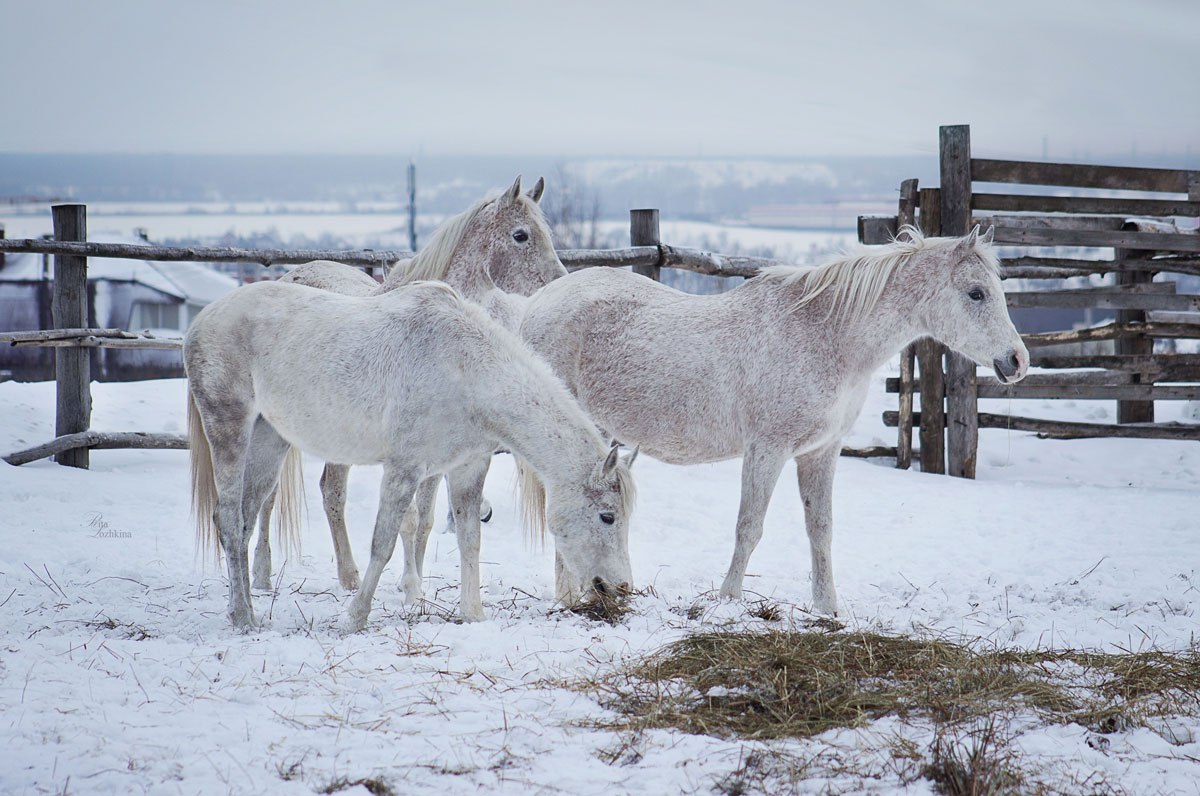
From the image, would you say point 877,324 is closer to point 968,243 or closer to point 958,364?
point 968,243

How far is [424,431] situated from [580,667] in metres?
1.39

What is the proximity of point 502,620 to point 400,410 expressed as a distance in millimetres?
1076

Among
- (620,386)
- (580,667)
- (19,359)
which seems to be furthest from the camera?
(19,359)

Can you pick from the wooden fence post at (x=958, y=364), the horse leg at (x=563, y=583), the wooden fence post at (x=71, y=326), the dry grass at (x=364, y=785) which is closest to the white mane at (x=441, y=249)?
the horse leg at (x=563, y=583)

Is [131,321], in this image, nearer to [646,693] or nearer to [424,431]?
[424,431]

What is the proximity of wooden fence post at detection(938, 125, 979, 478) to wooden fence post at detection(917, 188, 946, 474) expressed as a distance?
60 mm

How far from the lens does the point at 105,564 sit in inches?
209

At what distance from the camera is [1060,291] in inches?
329

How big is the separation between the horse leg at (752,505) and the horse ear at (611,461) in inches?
36.2

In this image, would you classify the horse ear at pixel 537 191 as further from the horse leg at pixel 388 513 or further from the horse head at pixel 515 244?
the horse leg at pixel 388 513

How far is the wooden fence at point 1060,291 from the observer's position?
8211mm

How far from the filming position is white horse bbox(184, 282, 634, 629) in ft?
14.1

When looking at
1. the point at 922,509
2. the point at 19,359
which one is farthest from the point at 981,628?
the point at 19,359

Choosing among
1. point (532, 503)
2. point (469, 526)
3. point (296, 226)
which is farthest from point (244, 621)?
point (296, 226)
